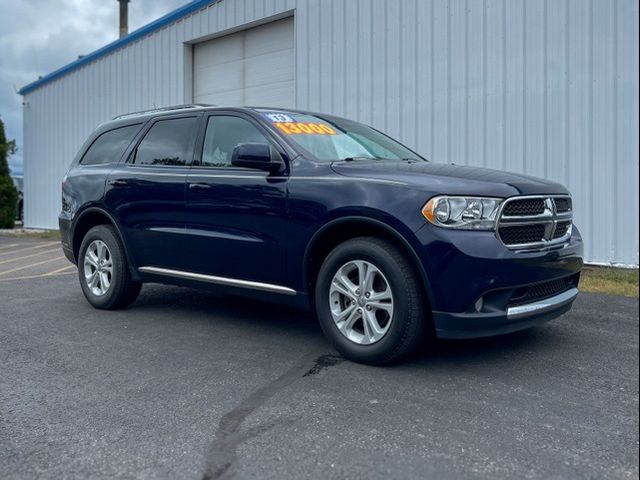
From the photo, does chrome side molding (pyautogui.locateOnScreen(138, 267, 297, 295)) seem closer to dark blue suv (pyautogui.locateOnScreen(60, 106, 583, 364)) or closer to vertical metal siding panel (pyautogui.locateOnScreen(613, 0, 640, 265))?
dark blue suv (pyautogui.locateOnScreen(60, 106, 583, 364))

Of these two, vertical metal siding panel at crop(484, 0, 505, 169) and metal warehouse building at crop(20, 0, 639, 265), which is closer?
metal warehouse building at crop(20, 0, 639, 265)

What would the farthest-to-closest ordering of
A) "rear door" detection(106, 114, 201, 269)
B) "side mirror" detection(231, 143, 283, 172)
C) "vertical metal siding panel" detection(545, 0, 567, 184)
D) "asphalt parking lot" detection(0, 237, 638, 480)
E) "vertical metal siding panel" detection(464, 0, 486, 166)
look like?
"vertical metal siding panel" detection(464, 0, 486, 166)
"vertical metal siding panel" detection(545, 0, 567, 184)
"rear door" detection(106, 114, 201, 269)
"side mirror" detection(231, 143, 283, 172)
"asphalt parking lot" detection(0, 237, 638, 480)

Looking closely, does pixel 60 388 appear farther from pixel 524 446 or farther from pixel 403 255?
pixel 524 446

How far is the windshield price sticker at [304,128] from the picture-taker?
15.2 ft

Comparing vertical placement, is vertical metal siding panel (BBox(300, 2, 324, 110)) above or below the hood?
above

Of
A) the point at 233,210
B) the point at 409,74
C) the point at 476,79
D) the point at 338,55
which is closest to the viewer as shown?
the point at 233,210

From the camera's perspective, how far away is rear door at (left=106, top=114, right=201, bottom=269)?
5066 mm

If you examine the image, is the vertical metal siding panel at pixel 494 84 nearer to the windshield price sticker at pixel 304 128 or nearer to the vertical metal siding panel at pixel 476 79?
the vertical metal siding panel at pixel 476 79

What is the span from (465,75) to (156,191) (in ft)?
17.8

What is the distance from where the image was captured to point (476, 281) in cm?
349

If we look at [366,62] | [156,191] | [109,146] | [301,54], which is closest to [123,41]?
[301,54]

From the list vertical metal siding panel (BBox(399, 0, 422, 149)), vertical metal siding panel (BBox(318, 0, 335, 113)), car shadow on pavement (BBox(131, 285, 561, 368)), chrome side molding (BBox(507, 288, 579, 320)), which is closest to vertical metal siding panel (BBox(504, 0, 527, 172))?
vertical metal siding panel (BBox(399, 0, 422, 149))

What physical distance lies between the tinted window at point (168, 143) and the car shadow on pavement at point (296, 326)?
140 cm

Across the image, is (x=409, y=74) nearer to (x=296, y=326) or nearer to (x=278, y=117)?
(x=278, y=117)
